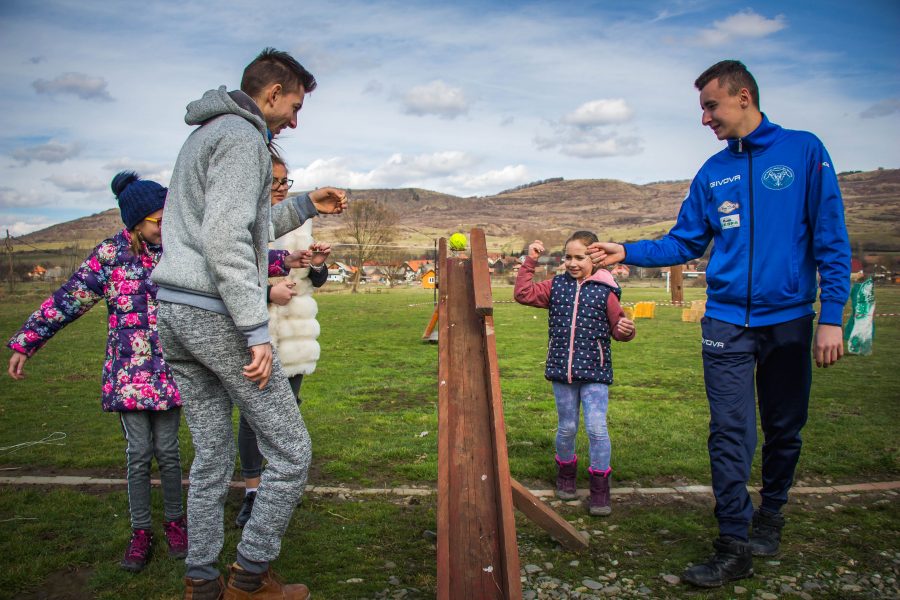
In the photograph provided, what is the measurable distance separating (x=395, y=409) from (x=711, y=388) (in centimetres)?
510

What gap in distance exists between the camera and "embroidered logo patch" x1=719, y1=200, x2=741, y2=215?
3.72m

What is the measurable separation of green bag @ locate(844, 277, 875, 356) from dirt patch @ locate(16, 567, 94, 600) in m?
13.9

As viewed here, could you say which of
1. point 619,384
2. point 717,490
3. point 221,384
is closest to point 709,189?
point 717,490

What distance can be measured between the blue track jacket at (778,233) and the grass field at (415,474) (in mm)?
1515

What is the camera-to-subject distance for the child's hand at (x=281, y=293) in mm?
4348

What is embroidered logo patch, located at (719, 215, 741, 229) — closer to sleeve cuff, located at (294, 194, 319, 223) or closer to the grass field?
the grass field

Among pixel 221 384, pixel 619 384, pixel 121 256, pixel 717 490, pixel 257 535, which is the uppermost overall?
pixel 121 256

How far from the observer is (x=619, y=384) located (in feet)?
33.2

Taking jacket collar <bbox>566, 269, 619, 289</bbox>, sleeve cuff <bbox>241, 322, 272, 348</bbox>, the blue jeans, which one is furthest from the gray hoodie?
jacket collar <bbox>566, 269, 619, 289</bbox>

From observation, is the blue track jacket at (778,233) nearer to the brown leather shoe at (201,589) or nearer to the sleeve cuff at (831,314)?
the sleeve cuff at (831,314)

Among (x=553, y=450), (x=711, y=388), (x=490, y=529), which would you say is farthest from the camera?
(x=553, y=450)

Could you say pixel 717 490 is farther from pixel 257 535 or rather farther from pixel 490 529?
pixel 257 535

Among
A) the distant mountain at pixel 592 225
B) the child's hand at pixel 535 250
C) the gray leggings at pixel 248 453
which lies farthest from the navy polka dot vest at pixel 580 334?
the distant mountain at pixel 592 225

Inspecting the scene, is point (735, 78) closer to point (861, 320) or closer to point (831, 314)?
point (831, 314)
